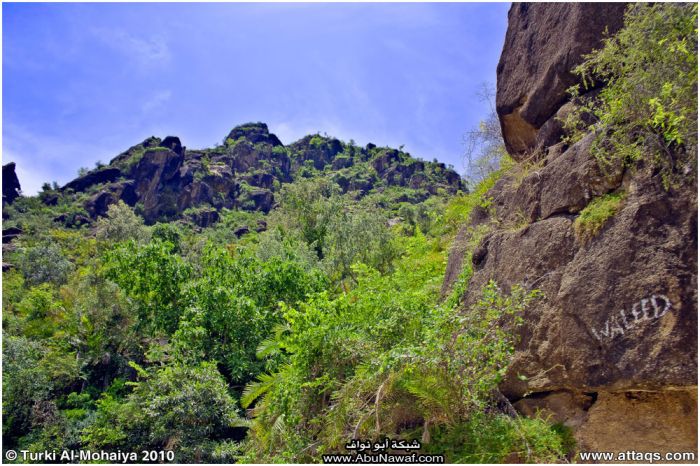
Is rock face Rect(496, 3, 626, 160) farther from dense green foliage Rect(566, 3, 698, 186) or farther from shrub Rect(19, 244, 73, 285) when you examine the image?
shrub Rect(19, 244, 73, 285)

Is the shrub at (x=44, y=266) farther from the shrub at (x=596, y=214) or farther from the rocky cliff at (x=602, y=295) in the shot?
the shrub at (x=596, y=214)

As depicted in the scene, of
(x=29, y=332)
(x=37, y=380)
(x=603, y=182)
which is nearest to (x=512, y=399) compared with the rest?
(x=603, y=182)

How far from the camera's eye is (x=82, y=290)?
66.4 feet

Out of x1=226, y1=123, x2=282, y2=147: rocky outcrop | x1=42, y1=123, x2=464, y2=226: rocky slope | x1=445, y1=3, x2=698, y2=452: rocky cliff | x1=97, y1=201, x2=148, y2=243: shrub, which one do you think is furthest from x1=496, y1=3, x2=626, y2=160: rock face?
x1=226, y1=123, x2=282, y2=147: rocky outcrop

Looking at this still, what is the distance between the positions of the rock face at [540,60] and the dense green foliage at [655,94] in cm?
98

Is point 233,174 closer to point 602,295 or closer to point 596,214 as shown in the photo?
point 596,214

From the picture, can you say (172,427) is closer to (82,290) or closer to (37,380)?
(37,380)

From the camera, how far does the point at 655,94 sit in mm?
4957

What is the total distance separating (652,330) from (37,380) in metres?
15.7

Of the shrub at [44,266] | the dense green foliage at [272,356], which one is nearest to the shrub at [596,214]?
the dense green foliage at [272,356]

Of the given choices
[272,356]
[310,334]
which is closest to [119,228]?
[272,356]

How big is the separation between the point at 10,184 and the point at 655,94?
273ft

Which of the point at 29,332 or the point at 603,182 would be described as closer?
the point at 603,182

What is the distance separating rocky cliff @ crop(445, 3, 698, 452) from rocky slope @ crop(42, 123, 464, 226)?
62959 mm
